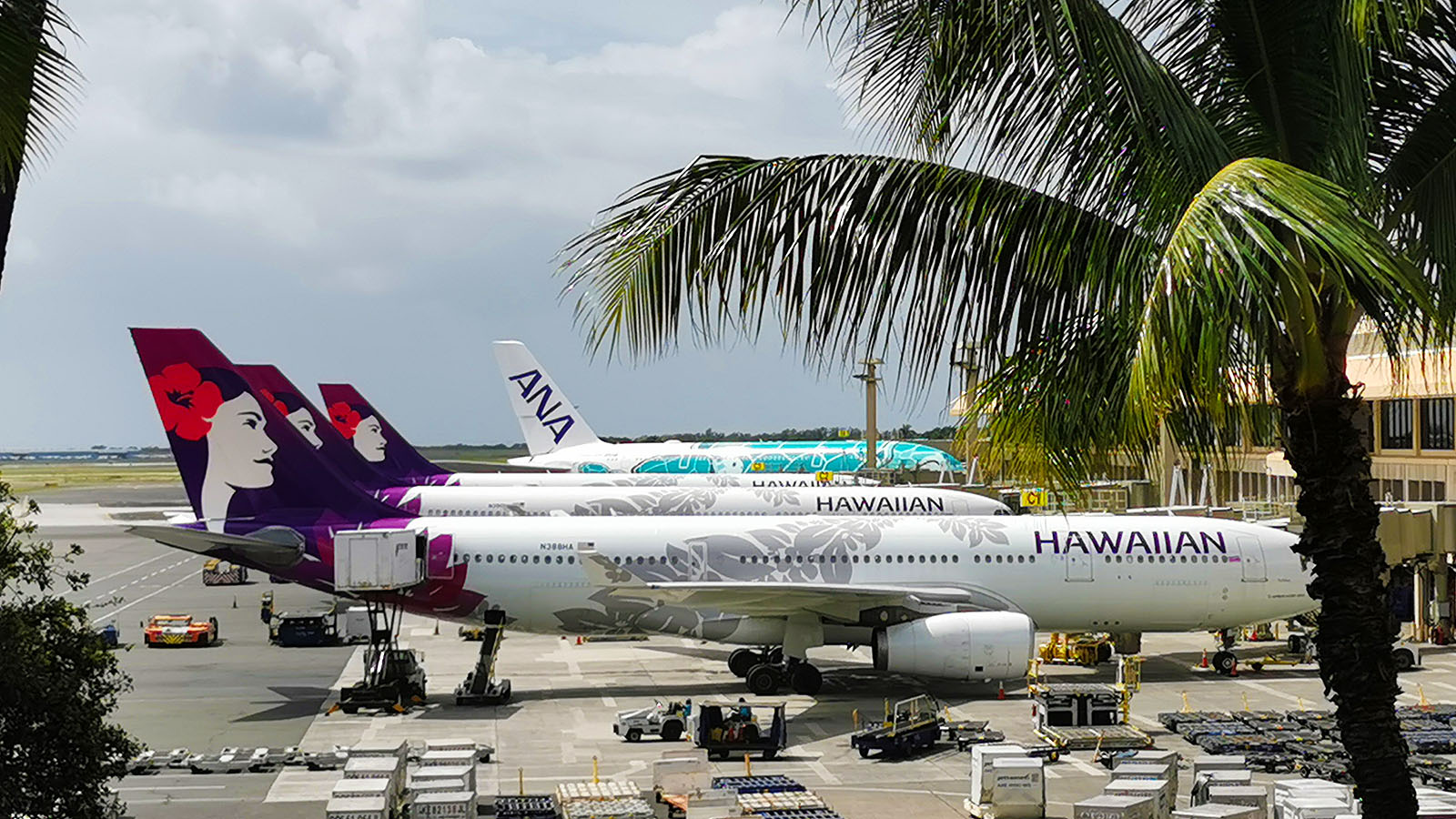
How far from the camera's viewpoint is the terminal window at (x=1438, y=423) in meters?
44.0

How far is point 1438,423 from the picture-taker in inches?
1769

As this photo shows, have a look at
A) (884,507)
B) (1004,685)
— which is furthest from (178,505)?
(1004,685)

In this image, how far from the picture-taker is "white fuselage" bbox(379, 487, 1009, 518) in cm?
4803

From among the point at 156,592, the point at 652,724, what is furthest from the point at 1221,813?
the point at 156,592

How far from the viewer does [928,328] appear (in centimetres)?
1081

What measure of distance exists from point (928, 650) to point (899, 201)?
76.8 ft

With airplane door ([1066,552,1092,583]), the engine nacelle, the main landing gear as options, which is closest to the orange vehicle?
the main landing gear

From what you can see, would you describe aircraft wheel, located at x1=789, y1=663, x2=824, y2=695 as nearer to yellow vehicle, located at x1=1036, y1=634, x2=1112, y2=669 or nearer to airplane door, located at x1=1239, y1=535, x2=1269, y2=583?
yellow vehicle, located at x1=1036, y1=634, x2=1112, y2=669

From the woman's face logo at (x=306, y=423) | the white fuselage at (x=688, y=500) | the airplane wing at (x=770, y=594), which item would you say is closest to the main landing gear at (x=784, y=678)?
the airplane wing at (x=770, y=594)

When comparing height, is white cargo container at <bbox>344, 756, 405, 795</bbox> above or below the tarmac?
above

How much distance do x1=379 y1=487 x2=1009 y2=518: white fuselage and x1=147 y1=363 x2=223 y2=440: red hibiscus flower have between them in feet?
40.5

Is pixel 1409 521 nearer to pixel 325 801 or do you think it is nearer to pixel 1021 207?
pixel 325 801

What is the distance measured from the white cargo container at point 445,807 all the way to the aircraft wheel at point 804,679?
1462 centimetres

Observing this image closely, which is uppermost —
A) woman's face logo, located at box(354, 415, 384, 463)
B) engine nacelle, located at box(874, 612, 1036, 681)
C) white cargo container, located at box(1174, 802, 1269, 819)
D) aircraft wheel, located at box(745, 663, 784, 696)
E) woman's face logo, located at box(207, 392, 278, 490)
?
woman's face logo, located at box(354, 415, 384, 463)
